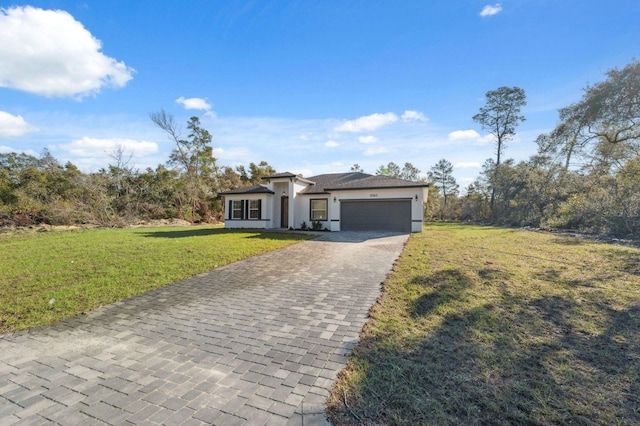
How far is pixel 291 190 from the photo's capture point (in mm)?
18422

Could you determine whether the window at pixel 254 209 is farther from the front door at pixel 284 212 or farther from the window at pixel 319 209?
the window at pixel 319 209

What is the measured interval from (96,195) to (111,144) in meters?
4.94

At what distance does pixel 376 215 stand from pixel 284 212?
6738mm

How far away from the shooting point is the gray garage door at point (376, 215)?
1648cm

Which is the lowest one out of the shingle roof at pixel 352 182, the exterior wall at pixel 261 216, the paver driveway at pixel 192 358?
the paver driveway at pixel 192 358

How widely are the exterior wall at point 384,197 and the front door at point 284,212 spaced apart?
3643 millimetres

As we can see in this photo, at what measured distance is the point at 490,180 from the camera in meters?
29.5

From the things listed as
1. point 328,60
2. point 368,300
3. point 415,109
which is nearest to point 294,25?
point 328,60

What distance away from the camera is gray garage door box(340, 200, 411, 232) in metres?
16.5

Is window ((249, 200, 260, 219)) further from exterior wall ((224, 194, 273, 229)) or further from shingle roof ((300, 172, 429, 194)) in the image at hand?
shingle roof ((300, 172, 429, 194))

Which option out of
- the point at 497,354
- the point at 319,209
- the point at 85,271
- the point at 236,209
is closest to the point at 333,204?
the point at 319,209

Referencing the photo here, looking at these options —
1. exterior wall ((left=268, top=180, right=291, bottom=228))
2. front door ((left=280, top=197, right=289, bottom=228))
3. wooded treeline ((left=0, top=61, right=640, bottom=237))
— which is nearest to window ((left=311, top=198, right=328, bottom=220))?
front door ((left=280, top=197, right=289, bottom=228))

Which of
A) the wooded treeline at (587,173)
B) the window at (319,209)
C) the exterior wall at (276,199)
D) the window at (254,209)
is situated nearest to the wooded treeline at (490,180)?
the wooded treeline at (587,173)

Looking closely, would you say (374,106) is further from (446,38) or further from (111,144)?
(111,144)
